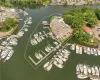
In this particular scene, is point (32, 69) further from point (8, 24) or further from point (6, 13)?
point (6, 13)

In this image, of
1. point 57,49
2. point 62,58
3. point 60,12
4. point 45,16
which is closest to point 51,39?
point 57,49

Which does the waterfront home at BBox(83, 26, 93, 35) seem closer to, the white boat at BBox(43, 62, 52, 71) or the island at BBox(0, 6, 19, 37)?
the white boat at BBox(43, 62, 52, 71)

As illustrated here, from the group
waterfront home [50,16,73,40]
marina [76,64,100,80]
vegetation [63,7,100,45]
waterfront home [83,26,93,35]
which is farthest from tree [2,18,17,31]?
marina [76,64,100,80]

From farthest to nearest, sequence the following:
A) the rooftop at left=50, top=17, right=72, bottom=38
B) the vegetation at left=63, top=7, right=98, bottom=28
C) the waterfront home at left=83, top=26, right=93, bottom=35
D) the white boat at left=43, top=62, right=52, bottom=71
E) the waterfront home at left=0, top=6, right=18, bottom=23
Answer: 1. the waterfront home at left=0, top=6, right=18, bottom=23
2. the vegetation at left=63, top=7, right=98, bottom=28
3. the waterfront home at left=83, top=26, right=93, bottom=35
4. the rooftop at left=50, top=17, right=72, bottom=38
5. the white boat at left=43, top=62, right=52, bottom=71

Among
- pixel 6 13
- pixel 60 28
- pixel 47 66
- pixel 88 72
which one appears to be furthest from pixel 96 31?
pixel 6 13

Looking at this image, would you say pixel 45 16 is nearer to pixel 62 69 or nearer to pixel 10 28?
pixel 10 28

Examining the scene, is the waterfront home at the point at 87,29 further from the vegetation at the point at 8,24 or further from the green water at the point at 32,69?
the vegetation at the point at 8,24

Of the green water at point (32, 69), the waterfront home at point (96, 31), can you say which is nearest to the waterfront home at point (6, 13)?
the green water at point (32, 69)
